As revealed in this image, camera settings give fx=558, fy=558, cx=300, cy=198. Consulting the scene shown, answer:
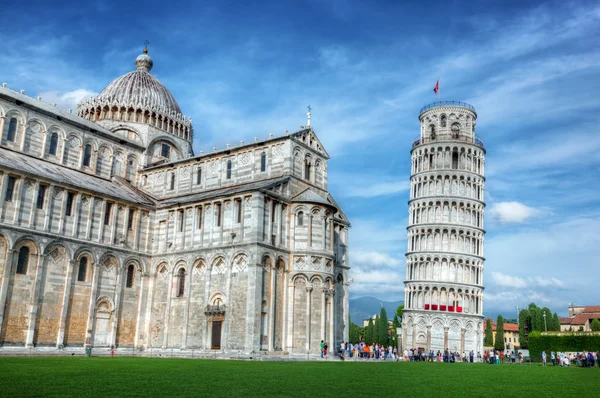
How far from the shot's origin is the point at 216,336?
39.0 meters

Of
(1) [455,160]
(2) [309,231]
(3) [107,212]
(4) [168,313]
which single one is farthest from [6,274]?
(1) [455,160]

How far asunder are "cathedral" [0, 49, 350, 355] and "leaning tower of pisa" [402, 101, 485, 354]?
29436mm

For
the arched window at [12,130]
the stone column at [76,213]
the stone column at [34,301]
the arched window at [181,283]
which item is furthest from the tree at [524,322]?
the arched window at [12,130]

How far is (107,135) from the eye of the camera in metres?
49.3

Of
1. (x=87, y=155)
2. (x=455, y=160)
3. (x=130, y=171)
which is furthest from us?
(x=455, y=160)

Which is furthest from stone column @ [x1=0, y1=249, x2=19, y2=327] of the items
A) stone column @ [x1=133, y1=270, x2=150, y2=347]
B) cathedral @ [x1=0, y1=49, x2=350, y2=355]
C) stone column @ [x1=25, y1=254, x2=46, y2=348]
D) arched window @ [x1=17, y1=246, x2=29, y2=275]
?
stone column @ [x1=133, y1=270, x2=150, y2=347]

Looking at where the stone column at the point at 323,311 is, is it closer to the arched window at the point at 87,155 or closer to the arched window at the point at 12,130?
the arched window at the point at 87,155

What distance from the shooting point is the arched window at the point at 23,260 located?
3619 centimetres

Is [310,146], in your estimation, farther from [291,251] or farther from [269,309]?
[269,309]

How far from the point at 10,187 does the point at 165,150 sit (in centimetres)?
2014

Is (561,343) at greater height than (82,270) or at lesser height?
lesser

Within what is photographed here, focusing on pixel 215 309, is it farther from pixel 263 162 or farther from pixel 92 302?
pixel 263 162

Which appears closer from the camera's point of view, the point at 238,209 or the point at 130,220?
the point at 238,209

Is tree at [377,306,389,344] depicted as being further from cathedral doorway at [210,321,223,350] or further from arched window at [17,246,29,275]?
arched window at [17,246,29,275]
